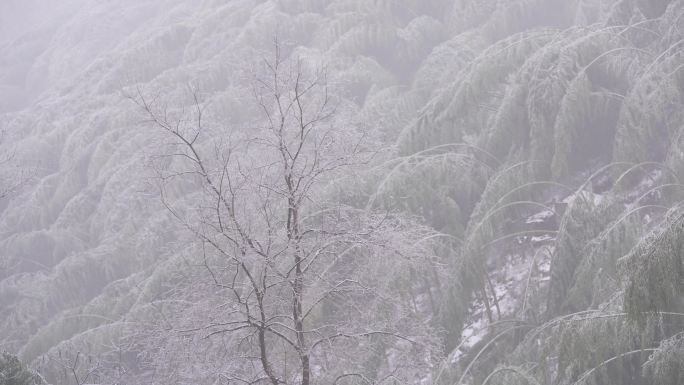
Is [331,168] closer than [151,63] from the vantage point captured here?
Yes

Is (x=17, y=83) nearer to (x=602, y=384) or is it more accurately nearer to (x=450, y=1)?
(x=450, y=1)

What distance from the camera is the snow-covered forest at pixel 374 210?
140 inches

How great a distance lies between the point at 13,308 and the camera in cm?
919

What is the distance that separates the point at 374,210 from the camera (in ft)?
17.4

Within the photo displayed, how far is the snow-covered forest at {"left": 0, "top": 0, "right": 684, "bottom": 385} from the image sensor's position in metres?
3.56

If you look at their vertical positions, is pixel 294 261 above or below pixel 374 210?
below

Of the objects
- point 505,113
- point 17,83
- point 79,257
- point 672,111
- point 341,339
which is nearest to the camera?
point 341,339

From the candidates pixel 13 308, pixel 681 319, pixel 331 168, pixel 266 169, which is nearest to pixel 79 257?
pixel 13 308

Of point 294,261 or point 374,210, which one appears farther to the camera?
point 374,210

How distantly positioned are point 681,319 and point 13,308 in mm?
9000

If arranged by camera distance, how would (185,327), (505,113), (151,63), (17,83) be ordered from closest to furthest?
1. (185,327)
2. (505,113)
3. (151,63)
4. (17,83)

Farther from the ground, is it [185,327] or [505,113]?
[505,113]

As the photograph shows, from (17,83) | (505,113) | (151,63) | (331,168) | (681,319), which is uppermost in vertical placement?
(17,83)

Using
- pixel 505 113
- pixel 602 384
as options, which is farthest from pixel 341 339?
pixel 505 113
